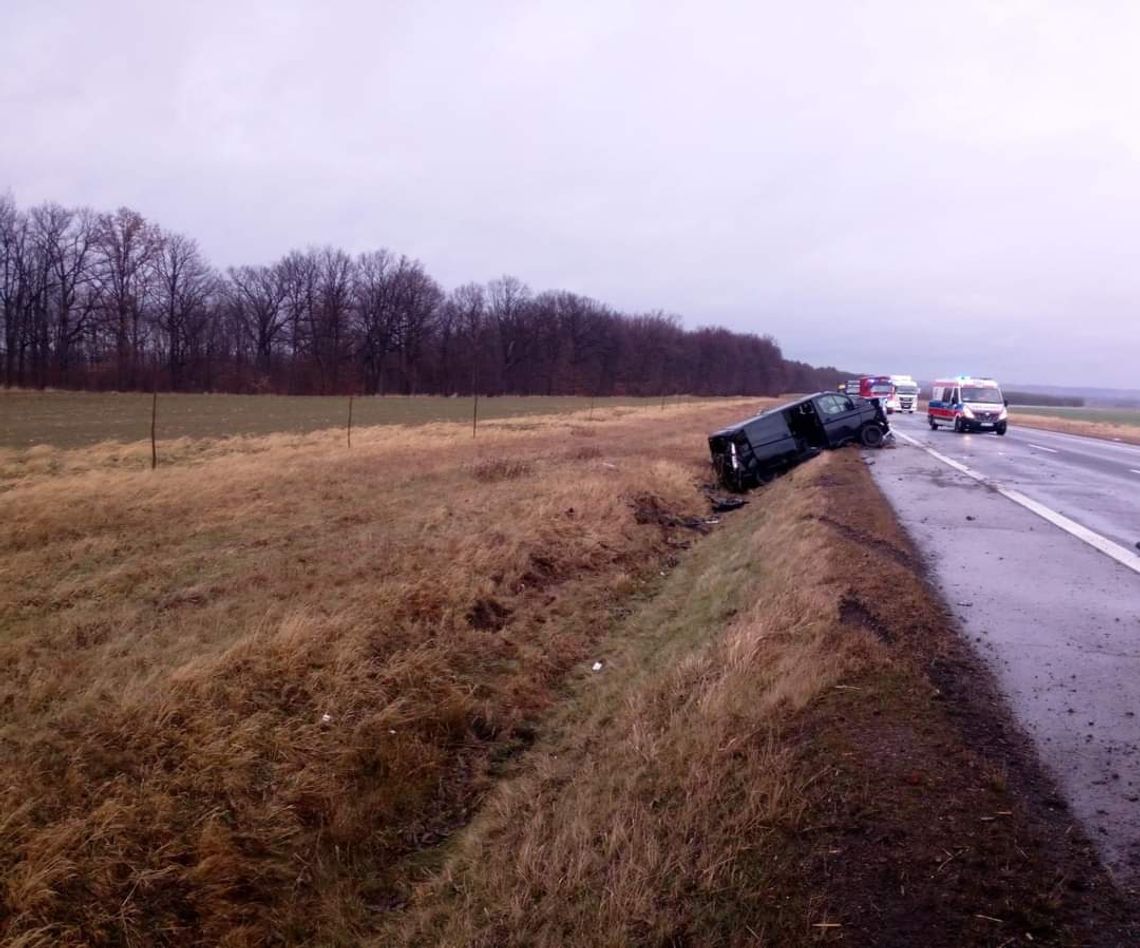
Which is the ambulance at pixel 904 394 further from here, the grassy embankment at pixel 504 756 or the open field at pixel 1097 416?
the grassy embankment at pixel 504 756

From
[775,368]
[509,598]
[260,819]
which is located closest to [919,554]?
[509,598]

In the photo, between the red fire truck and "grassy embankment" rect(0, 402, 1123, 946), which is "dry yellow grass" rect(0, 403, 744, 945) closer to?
"grassy embankment" rect(0, 402, 1123, 946)

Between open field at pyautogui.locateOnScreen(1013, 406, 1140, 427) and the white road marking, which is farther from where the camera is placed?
open field at pyautogui.locateOnScreen(1013, 406, 1140, 427)

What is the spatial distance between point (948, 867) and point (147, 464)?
21.2 meters

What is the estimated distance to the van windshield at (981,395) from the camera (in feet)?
97.9

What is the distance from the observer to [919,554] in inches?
321

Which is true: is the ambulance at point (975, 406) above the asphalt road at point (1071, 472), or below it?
above

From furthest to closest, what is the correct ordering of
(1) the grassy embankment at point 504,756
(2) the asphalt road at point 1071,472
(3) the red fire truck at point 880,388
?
1. (3) the red fire truck at point 880,388
2. (2) the asphalt road at point 1071,472
3. (1) the grassy embankment at point 504,756

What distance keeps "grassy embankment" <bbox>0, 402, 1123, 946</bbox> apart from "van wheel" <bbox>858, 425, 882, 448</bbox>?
10.8 m

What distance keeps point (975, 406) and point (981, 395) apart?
0.74 meters

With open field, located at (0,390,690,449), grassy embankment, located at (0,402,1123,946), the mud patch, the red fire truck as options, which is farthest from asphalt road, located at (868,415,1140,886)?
the red fire truck

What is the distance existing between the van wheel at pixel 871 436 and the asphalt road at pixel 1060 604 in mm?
4720

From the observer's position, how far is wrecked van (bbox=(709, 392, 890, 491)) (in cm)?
1662

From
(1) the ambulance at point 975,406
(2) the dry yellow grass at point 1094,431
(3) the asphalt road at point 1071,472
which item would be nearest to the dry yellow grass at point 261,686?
(3) the asphalt road at point 1071,472
